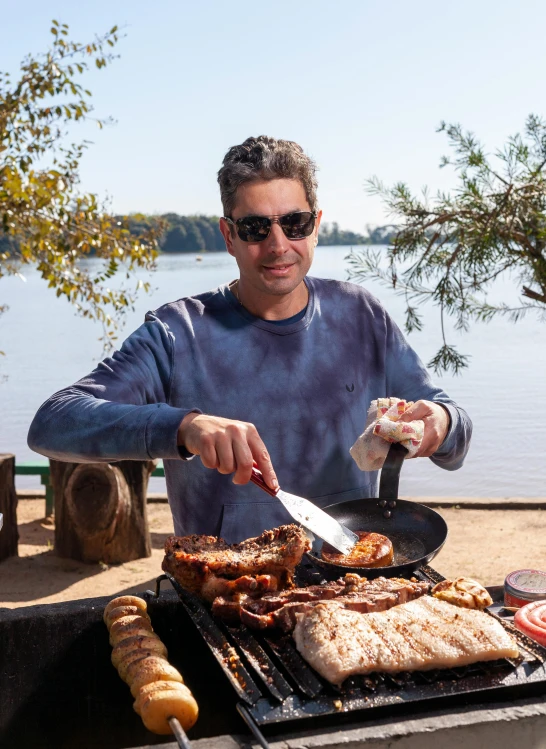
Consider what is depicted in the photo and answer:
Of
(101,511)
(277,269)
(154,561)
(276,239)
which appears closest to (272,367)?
(277,269)

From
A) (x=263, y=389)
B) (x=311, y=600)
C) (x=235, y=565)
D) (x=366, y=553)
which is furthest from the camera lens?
(x=263, y=389)

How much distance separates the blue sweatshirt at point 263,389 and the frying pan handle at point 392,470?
29 centimetres

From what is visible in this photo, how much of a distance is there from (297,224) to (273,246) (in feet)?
0.40

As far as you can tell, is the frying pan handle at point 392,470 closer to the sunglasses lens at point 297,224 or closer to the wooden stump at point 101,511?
the sunglasses lens at point 297,224

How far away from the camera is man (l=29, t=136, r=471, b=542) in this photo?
9.79 feet

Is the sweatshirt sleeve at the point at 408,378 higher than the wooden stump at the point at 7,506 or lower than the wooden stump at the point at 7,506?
higher

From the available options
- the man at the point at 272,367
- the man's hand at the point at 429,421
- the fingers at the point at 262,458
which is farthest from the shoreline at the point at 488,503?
the fingers at the point at 262,458

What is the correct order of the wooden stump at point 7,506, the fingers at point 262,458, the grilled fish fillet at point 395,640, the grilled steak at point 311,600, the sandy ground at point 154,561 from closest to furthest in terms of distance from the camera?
the grilled fish fillet at point 395,640
the grilled steak at point 311,600
the fingers at point 262,458
the sandy ground at point 154,561
the wooden stump at point 7,506

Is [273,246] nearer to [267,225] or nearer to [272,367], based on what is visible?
[267,225]

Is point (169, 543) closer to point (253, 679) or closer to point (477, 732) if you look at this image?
point (253, 679)

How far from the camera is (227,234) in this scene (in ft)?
10.4

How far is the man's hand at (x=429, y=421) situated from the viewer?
2.82m

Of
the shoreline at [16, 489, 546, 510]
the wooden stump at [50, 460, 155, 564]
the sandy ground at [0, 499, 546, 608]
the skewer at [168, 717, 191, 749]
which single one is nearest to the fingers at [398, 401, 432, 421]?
the skewer at [168, 717, 191, 749]

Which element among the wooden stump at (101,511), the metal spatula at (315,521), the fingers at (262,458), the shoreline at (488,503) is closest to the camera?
the fingers at (262,458)
